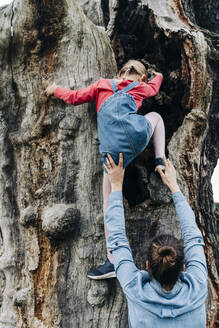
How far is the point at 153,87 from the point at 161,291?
4.99 ft

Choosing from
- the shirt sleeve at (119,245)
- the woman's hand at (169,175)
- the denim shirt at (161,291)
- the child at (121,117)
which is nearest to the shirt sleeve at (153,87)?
the child at (121,117)

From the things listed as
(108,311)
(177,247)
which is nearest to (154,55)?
(177,247)

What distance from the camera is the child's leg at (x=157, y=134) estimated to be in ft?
8.12

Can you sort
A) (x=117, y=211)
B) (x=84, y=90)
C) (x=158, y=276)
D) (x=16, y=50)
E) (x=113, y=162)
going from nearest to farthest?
(x=158, y=276) → (x=117, y=211) → (x=113, y=162) → (x=84, y=90) → (x=16, y=50)

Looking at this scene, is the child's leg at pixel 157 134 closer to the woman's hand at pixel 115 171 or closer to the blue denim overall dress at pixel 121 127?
the blue denim overall dress at pixel 121 127

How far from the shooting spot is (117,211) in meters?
1.96

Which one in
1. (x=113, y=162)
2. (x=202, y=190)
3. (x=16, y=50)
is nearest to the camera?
(x=113, y=162)

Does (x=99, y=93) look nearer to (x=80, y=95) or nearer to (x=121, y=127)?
(x=80, y=95)

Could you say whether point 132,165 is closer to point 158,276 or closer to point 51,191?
point 51,191

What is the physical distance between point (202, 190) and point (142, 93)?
3.54 feet

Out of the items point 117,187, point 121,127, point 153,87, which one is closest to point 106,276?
point 117,187

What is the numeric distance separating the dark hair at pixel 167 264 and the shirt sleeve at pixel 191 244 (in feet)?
0.52

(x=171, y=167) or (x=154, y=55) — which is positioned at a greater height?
(x=154, y=55)

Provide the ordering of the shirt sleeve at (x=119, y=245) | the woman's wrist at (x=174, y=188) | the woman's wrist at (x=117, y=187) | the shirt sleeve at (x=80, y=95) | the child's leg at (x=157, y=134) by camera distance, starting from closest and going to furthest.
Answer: the shirt sleeve at (x=119, y=245)
the woman's wrist at (x=117, y=187)
the woman's wrist at (x=174, y=188)
the shirt sleeve at (x=80, y=95)
the child's leg at (x=157, y=134)
